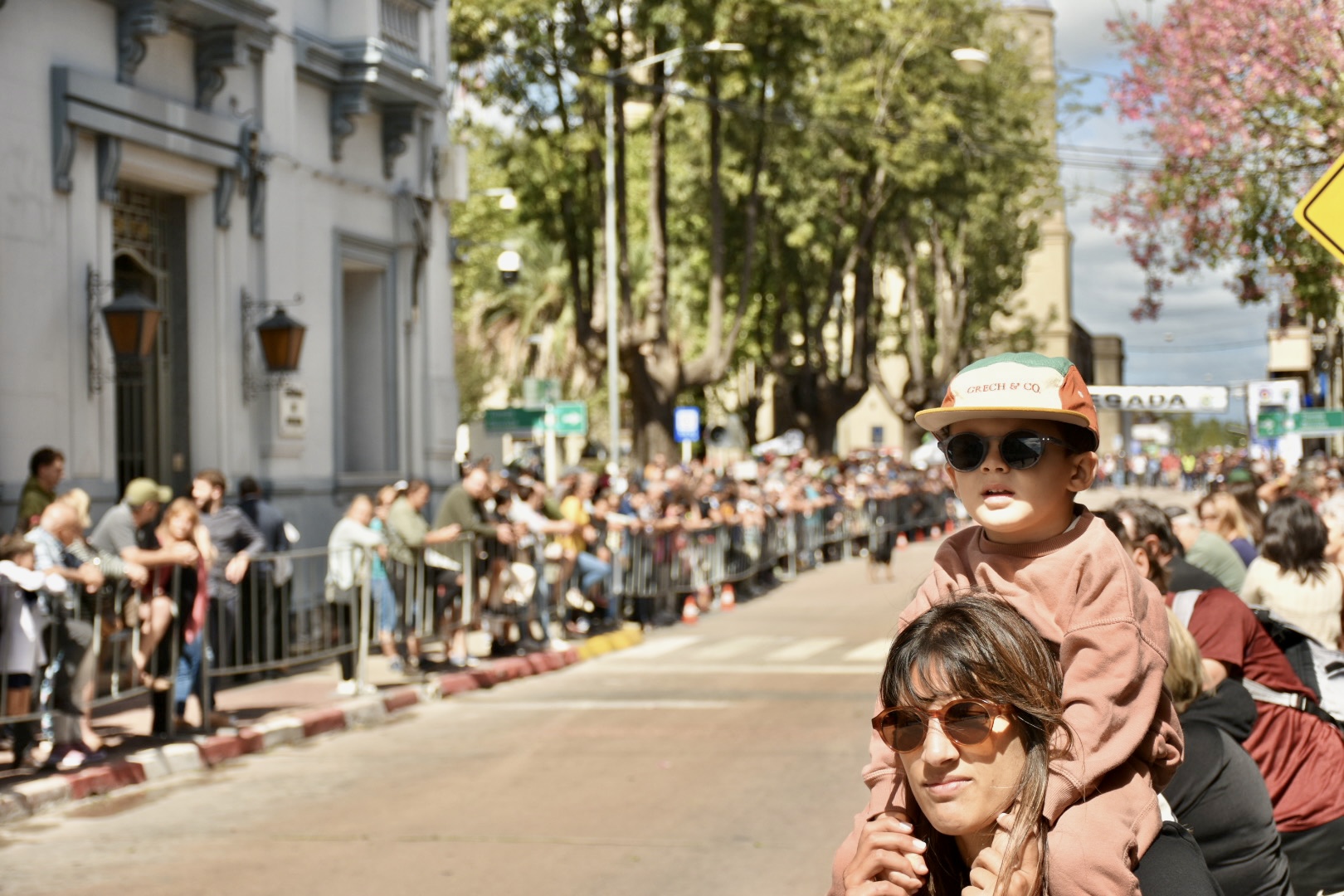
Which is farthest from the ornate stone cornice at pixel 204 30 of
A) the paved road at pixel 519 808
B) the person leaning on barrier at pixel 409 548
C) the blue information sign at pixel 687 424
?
the blue information sign at pixel 687 424

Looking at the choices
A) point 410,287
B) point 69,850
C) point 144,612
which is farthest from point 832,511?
point 69,850

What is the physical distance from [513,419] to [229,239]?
34.9ft

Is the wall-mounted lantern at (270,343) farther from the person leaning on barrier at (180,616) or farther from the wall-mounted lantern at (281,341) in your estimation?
the person leaning on barrier at (180,616)

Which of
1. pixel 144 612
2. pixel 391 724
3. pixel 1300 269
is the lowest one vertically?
pixel 391 724

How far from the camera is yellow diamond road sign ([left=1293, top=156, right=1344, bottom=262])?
19.5 feet

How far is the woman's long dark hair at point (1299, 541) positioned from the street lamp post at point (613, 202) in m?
19.1

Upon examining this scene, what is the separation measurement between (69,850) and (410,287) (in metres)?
12.8

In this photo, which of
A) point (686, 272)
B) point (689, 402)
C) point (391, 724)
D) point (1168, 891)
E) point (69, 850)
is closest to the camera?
point (1168, 891)

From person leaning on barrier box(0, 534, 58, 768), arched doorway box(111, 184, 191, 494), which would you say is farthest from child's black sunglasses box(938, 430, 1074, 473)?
arched doorway box(111, 184, 191, 494)

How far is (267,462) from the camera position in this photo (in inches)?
669

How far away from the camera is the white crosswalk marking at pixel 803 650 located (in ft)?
56.4

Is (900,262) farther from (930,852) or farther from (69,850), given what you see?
(930,852)

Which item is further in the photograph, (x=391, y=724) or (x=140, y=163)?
(x=140, y=163)

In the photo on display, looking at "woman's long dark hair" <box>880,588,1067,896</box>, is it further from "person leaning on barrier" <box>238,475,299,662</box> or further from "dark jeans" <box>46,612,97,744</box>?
"person leaning on barrier" <box>238,475,299,662</box>
